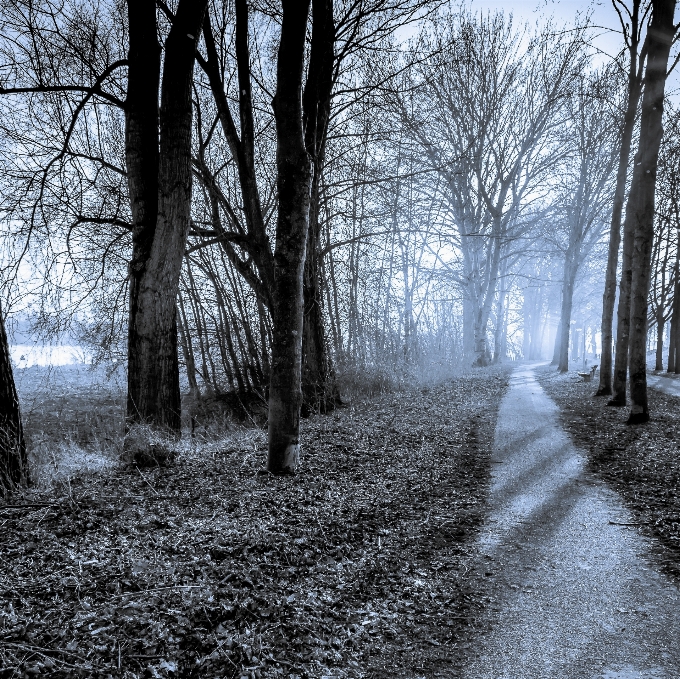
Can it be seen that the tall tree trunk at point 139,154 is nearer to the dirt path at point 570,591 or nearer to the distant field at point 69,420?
the distant field at point 69,420

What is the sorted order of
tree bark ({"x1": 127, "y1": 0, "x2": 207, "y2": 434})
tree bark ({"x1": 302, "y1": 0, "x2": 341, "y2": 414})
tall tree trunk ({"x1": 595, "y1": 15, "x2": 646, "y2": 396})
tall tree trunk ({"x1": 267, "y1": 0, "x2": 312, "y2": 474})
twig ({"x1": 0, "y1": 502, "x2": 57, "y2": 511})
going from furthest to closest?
1. tall tree trunk ({"x1": 595, "y1": 15, "x2": 646, "y2": 396})
2. tree bark ({"x1": 302, "y1": 0, "x2": 341, "y2": 414})
3. tree bark ({"x1": 127, "y1": 0, "x2": 207, "y2": 434})
4. tall tree trunk ({"x1": 267, "y1": 0, "x2": 312, "y2": 474})
5. twig ({"x1": 0, "y1": 502, "x2": 57, "y2": 511})

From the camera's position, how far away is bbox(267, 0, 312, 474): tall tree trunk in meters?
5.38

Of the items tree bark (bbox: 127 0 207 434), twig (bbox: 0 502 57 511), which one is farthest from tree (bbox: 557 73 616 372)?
twig (bbox: 0 502 57 511)

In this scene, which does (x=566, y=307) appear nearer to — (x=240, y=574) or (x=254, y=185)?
(x=254, y=185)

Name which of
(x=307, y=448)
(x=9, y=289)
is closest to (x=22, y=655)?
(x=307, y=448)

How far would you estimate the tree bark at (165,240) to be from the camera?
23.3ft

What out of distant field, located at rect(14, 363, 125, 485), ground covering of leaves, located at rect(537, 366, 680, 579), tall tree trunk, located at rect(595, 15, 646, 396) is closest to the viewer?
ground covering of leaves, located at rect(537, 366, 680, 579)

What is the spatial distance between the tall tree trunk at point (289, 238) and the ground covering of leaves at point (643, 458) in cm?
346

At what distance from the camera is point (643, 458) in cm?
664

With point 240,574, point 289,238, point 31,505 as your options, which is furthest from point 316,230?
point 240,574

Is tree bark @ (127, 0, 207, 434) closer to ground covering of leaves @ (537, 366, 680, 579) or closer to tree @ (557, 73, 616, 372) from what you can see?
ground covering of leaves @ (537, 366, 680, 579)

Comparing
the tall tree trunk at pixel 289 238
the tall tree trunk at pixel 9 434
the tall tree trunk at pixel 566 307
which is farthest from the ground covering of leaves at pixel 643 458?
the tall tree trunk at pixel 566 307

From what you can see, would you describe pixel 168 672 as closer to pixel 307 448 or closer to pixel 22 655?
pixel 22 655

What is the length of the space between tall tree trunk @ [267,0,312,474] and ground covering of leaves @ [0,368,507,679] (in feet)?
1.82
